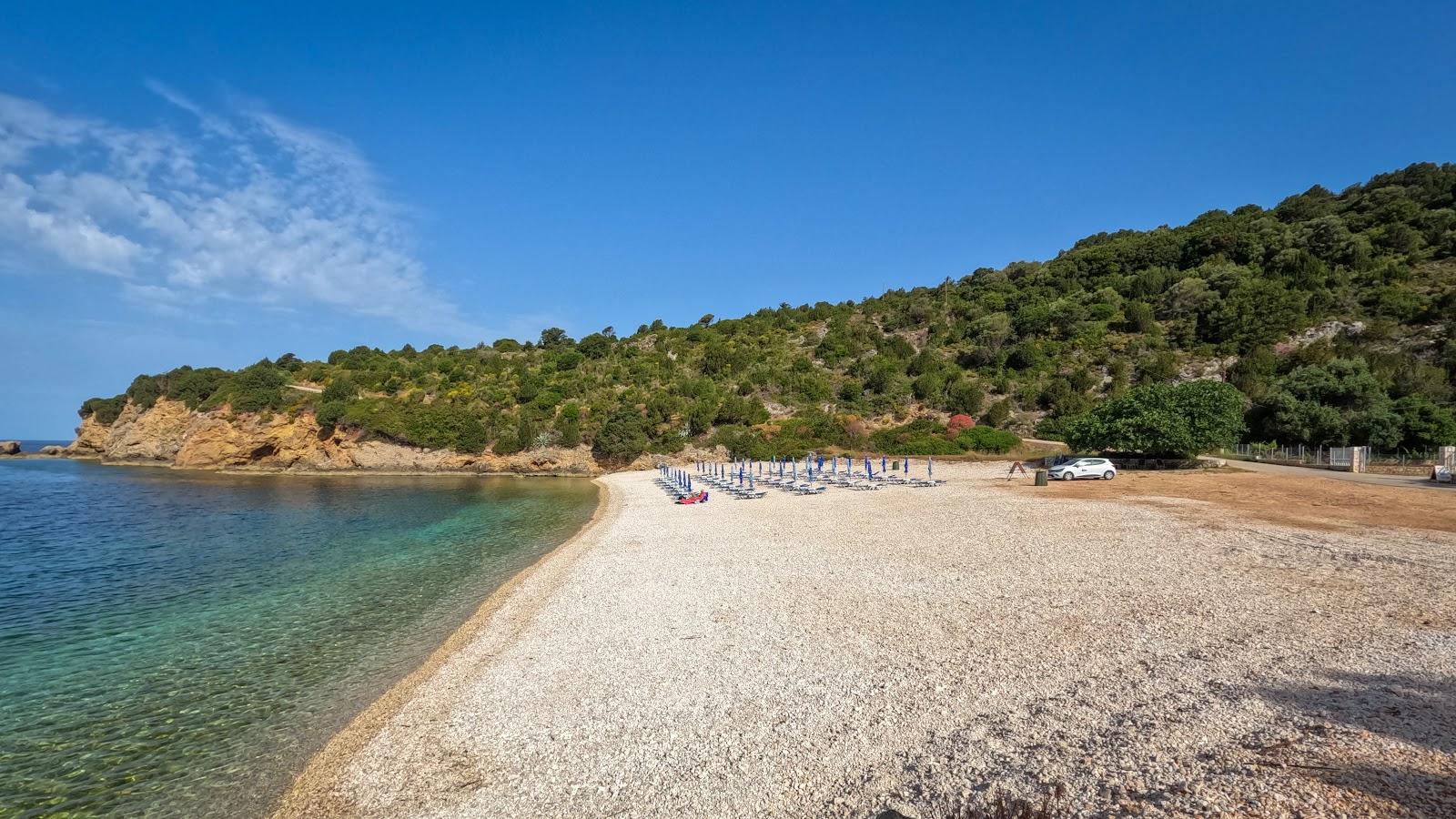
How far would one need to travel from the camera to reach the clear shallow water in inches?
256

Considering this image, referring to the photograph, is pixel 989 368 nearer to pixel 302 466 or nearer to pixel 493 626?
pixel 493 626

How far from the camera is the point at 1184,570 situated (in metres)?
11.0

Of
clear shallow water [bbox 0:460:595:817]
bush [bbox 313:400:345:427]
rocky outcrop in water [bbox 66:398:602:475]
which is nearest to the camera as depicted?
clear shallow water [bbox 0:460:595:817]

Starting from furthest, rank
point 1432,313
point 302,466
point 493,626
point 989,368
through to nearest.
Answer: point 989,368 → point 302,466 → point 1432,313 → point 493,626

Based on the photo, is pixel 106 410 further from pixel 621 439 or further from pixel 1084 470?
pixel 1084 470

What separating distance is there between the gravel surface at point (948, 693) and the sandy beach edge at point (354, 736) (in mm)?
40

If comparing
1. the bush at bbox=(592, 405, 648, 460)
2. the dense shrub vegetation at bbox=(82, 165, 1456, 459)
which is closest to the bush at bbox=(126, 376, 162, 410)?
the dense shrub vegetation at bbox=(82, 165, 1456, 459)

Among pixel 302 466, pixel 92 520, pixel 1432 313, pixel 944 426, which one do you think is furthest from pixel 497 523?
pixel 1432 313

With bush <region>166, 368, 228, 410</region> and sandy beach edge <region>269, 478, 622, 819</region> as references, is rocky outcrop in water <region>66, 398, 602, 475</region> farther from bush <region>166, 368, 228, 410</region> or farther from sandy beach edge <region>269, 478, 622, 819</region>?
Answer: sandy beach edge <region>269, 478, 622, 819</region>

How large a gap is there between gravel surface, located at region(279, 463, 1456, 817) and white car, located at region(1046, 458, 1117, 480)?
14.1 metres

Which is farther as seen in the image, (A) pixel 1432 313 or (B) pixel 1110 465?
(A) pixel 1432 313

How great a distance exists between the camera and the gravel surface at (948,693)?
15.6ft

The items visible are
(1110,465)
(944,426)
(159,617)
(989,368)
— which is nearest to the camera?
(159,617)

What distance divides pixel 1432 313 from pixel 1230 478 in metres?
34.1
